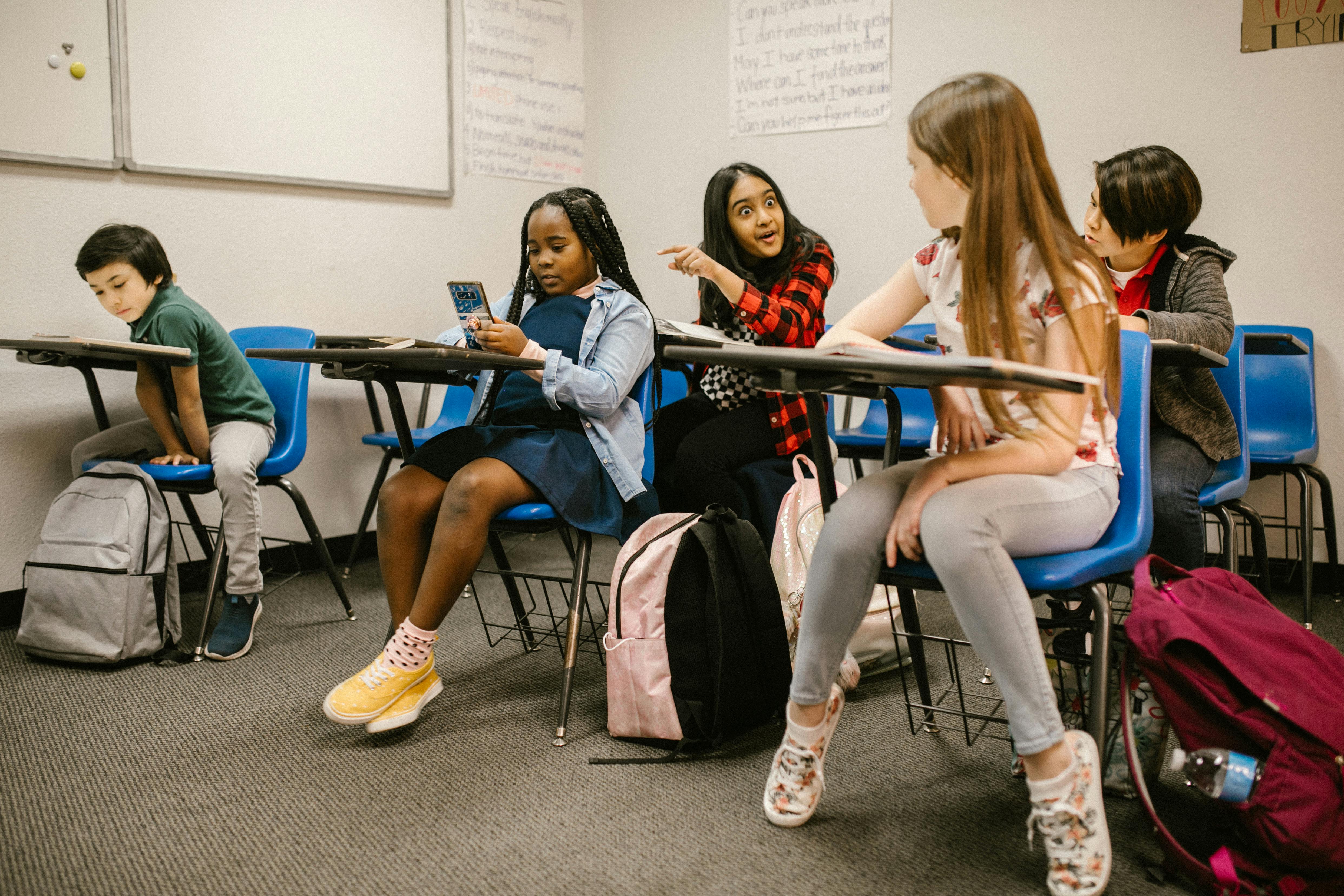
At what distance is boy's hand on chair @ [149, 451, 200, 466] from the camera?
230cm

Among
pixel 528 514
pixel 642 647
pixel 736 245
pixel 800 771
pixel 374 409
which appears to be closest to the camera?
pixel 800 771

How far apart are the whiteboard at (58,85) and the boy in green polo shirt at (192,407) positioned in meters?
0.26

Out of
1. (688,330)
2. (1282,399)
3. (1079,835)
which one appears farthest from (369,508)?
(1282,399)

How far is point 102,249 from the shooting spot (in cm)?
229

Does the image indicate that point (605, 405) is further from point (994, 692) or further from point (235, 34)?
point (235, 34)

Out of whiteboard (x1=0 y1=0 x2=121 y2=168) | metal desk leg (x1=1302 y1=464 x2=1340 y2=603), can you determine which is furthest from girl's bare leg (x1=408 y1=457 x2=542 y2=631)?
metal desk leg (x1=1302 y1=464 x2=1340 y2=603)

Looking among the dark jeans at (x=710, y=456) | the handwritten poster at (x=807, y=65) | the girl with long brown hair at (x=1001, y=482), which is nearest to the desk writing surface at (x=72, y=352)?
the dark jeans at (x=710, y=456)

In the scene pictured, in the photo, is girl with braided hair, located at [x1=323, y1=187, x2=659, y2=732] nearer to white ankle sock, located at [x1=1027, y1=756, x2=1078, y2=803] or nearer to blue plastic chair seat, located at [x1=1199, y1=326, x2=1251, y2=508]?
white ankle sock, located at [x1=1027, y1=756, x2=1078, y2=803]

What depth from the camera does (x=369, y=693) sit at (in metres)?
1.70

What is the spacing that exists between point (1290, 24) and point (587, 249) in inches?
82.2

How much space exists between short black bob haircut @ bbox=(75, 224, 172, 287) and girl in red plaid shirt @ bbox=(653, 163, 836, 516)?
132 centimetres

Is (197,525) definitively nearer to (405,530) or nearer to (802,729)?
(405,530)

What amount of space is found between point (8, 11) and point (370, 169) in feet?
3.33

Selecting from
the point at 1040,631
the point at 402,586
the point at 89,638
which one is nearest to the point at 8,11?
the point at 89,638
